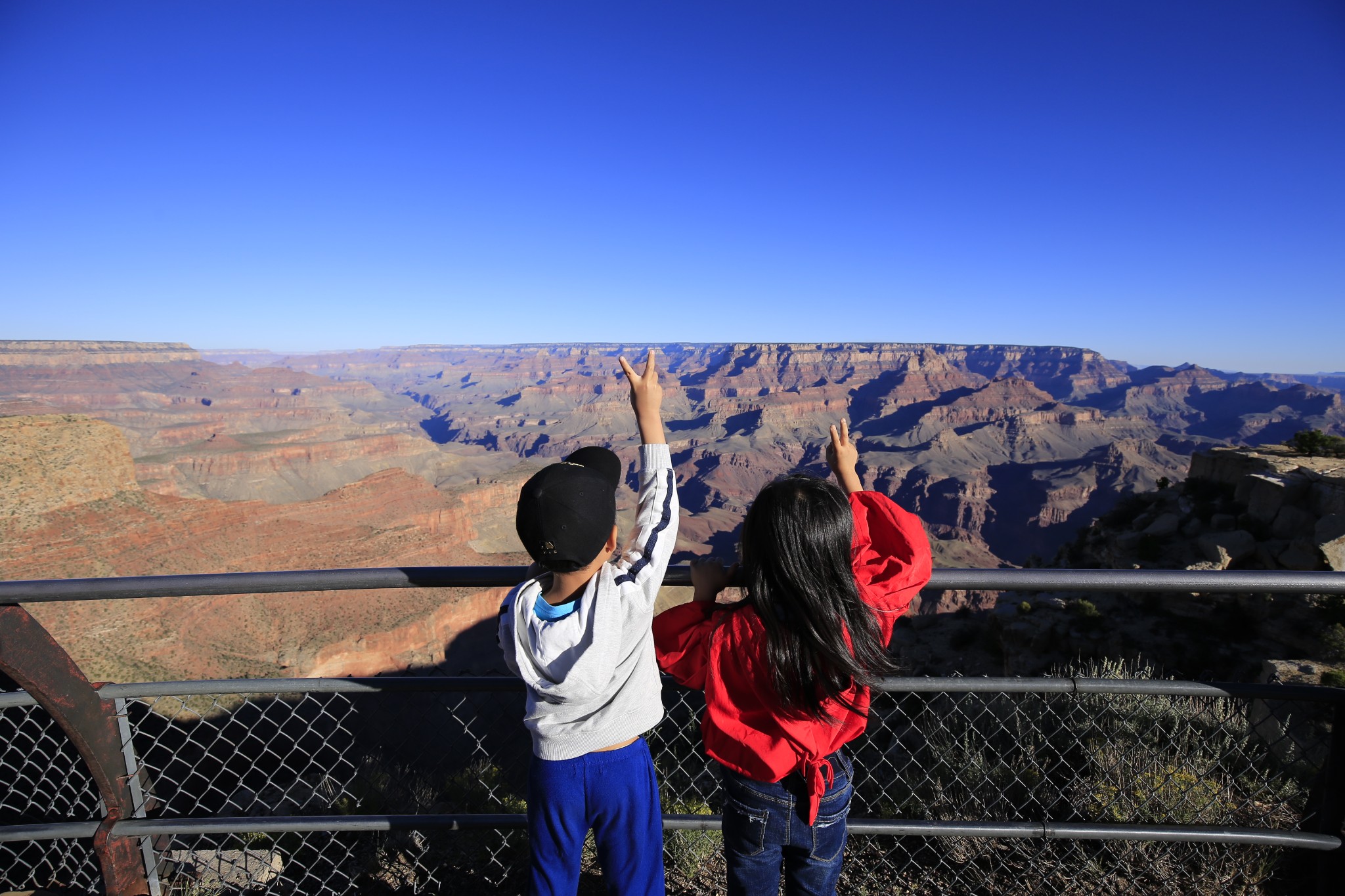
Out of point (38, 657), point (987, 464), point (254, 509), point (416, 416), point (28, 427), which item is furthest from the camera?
point (416, 416)

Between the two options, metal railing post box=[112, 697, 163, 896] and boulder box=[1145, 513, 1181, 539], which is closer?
metal railing post box=[112, 697, 163, 896]

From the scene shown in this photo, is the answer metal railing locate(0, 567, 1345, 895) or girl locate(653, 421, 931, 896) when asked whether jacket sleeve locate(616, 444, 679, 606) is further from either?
metal railing locate(0, 567, 1345, 895)

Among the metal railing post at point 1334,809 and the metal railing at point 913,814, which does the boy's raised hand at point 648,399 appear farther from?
the metal railing post at point 1334,809

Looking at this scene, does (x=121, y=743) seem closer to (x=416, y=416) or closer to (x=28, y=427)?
(x=28, y=427)

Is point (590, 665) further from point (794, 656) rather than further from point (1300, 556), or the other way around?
point (1300, 556)

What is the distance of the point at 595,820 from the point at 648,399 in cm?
142

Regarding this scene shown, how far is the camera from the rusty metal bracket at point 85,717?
217cm

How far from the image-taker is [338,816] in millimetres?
2484

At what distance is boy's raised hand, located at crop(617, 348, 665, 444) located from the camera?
217 cm

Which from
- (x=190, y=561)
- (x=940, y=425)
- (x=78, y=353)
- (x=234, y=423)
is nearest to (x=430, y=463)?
(x=234, y=423)

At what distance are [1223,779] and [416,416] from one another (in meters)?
210

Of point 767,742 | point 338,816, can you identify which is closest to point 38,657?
point 338,816

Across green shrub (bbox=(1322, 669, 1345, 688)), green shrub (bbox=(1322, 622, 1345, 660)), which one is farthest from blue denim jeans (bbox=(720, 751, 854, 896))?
green shrub (bbox=(1322, 622, 1345, 660))

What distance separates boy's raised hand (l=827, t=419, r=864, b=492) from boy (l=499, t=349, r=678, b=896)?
66 cm
